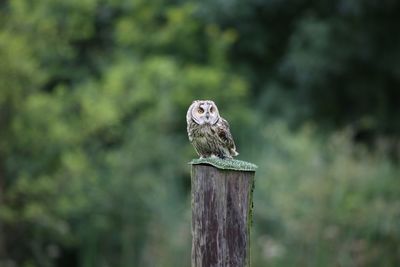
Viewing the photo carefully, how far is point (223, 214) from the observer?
3189 mm

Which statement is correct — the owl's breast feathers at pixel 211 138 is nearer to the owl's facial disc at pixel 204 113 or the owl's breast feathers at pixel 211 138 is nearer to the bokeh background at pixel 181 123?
the owl's facial disc at pixel 204 113

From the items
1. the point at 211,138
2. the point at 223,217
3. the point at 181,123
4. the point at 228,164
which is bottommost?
the point at 223,217

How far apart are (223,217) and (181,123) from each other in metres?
7.47

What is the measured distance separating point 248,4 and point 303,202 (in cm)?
441

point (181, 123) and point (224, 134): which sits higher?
point (181, 123)

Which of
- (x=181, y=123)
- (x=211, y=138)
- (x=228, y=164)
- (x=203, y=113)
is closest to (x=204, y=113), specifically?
(x=203, y=113)

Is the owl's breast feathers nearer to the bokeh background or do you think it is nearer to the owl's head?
the owl's head

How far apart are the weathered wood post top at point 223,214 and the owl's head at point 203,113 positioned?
354mm

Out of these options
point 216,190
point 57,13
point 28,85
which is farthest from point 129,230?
point 216,190

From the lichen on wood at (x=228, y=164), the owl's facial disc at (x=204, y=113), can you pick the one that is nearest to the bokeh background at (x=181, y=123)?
the owl's facial disc at (x=204, y=113)

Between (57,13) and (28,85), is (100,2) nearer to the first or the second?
(57,13)

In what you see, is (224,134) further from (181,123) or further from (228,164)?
(181,123)

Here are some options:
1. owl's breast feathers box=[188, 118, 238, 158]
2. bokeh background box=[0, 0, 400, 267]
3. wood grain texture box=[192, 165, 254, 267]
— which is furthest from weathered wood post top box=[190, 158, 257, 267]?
bokeh background box=[0, 0, 400, 267]

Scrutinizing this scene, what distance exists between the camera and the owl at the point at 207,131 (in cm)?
354
